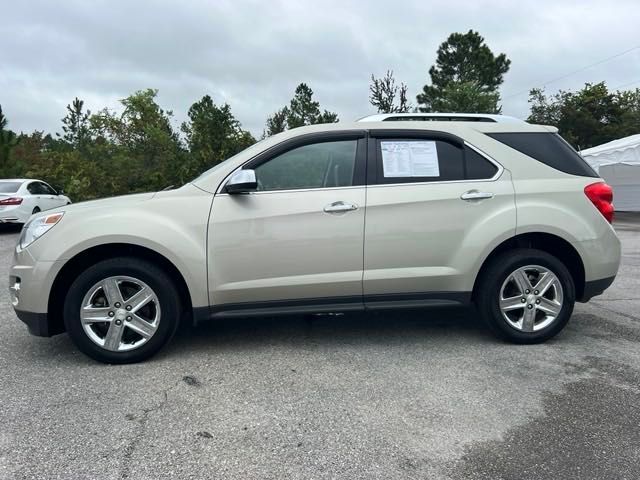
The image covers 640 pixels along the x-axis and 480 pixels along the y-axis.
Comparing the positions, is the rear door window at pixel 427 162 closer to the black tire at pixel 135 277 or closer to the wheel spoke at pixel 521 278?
the wheel spoke at pixel 521 278

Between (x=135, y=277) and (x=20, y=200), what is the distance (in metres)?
12.4

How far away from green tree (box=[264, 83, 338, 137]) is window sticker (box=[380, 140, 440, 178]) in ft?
64.3

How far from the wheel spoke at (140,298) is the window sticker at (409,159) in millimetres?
2000

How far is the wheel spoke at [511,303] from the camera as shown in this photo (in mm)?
4081

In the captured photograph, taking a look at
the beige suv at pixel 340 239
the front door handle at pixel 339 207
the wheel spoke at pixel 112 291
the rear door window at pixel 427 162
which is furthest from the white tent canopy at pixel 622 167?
the wheel spoke at pixel 112 291

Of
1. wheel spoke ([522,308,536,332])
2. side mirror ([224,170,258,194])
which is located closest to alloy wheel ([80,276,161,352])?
side mirror ([224,170,258,194])

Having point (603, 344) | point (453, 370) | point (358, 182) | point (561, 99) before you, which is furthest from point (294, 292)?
point (561, 99)

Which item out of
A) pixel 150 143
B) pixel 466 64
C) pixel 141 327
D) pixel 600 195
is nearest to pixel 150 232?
pixel 141 327

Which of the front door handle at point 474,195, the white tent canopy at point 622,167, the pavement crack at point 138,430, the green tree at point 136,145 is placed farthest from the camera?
the white tent canopy at point 622,167

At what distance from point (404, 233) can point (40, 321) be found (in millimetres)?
2742

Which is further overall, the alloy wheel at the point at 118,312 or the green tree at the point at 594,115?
the green tree at the point at 594,115

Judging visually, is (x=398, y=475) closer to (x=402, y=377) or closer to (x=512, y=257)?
(x=402, y=377)

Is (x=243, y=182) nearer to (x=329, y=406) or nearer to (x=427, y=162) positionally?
(x=427, y=162)

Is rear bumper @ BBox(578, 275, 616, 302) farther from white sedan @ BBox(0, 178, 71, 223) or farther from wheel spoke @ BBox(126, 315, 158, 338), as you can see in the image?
white sedan @ BBox(0, 178, 71, 223)
